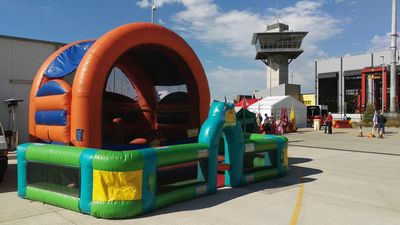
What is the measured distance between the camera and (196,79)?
1088cm

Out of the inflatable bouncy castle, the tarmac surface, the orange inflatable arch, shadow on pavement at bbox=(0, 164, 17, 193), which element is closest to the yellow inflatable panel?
the inflatable bouncy castle

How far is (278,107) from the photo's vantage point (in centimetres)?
3162

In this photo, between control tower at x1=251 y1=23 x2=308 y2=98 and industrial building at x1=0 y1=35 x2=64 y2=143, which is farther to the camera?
control tower at x1=251 y1=23 x2=308 y2=98

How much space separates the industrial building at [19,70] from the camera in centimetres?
1702

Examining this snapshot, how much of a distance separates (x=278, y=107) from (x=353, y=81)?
156 ft

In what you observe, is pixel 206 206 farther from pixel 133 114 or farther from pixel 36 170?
pixel 133 114

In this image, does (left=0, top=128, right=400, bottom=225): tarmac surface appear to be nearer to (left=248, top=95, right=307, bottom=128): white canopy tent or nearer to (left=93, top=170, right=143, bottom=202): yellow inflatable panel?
(left=93, top=170, right=143, bottom=202): yellow inflatable panel

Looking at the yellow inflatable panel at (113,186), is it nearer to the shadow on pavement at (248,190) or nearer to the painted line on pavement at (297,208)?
the shadow on pavement at (248,190)

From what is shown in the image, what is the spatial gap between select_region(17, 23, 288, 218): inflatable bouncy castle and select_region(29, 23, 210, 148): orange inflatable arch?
27mm

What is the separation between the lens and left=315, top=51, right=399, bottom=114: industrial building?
188 feet

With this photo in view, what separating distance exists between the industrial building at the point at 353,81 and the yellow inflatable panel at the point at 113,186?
165 ft

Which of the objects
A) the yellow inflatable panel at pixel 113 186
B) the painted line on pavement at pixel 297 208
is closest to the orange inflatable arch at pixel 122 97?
the yellow inflatable panel at pixel 113 186

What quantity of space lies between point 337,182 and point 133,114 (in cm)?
624

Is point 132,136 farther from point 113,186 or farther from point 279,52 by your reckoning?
point 279,52
